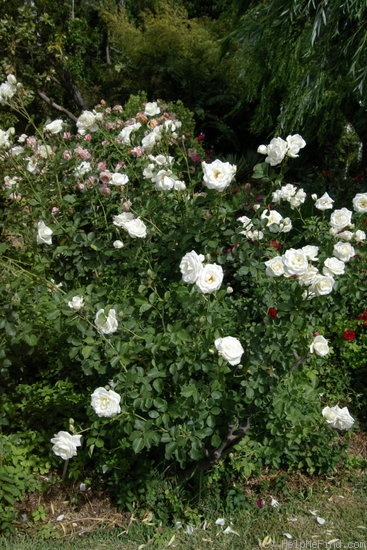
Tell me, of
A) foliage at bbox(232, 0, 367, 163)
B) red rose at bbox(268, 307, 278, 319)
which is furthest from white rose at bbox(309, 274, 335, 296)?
foliage at bbox(232, 0, 367, 163)

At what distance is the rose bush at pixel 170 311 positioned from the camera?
218cm

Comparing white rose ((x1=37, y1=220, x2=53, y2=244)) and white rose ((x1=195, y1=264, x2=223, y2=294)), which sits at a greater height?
white rose ((x1=195, y1=264, x2=223, y2=294))

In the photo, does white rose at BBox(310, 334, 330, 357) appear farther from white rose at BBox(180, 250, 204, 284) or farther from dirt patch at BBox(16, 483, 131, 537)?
dirt patch at BBox(16, 483, 131, 537)

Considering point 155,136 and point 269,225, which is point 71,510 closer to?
point 269,225

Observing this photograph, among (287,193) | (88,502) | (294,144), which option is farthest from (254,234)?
(88,502)

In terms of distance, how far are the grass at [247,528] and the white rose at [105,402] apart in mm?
774

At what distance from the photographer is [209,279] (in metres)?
1.95

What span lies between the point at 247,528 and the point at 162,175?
155 centimetres

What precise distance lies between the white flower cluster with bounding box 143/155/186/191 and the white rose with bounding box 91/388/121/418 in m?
0.88

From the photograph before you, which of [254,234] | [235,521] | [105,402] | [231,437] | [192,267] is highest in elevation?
[192,267]

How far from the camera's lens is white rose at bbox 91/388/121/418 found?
1.98 m

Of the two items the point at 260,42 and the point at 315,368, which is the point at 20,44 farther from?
the point at 315,368

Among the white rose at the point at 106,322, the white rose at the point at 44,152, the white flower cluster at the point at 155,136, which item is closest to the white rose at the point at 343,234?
the white flower cluster at the point at 155,136

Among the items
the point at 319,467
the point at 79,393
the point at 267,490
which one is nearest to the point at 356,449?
the point at 319,467
